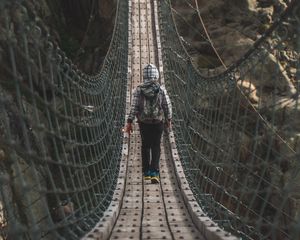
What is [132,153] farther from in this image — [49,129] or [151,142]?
[49,129]

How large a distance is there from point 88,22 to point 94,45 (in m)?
0.75

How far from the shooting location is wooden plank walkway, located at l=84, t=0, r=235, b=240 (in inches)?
107

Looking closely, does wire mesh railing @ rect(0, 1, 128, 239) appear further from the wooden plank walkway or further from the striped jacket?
the striped jacket

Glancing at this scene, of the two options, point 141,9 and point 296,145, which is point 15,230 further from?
point 141,9

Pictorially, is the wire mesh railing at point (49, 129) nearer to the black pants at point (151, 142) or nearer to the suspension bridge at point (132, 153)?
the suspension bridge at point (132, 153)

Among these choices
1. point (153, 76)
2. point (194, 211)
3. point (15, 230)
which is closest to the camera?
point (15, 230)

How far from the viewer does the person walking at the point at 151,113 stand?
348 cm

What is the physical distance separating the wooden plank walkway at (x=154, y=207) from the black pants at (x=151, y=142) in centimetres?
18

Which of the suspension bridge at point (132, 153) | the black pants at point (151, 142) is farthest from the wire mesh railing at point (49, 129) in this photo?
the black pants at point (151, 142)

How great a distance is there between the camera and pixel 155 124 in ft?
11.7

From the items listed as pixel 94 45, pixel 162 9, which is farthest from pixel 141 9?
pixel 94 45

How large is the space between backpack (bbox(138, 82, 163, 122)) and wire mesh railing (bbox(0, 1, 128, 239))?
0.37 meters

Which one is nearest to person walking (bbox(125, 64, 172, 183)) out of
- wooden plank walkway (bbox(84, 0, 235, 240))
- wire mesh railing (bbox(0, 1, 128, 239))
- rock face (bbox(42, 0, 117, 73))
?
wooden plank walkway (bbox(84, 0, 235, 240))

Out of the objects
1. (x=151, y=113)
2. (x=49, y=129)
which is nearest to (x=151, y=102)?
(x=151, y=113)
